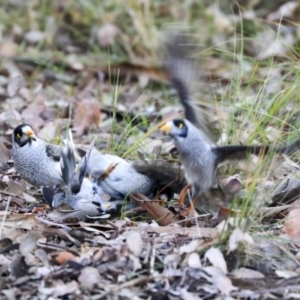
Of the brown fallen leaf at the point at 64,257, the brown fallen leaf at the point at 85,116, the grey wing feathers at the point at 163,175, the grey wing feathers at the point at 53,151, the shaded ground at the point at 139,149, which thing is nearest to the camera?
the shaded ground at the point at 139,149

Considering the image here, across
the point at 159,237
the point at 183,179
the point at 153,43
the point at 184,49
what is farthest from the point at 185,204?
the point at 153,43

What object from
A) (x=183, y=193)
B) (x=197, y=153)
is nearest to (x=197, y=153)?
(x=197, y=153)

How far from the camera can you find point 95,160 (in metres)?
4.36

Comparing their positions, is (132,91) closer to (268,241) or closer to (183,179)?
(183,179)

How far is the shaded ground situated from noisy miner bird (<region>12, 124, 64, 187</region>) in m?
0.10

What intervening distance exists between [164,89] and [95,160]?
2.61 m

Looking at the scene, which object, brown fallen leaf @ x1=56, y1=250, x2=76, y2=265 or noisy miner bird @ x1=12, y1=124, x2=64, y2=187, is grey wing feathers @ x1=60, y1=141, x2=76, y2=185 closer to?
noisy miner bird @ x1=12, y1=124, x2=64, y2=187

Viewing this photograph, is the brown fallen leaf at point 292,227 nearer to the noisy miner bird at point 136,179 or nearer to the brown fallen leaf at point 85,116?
the noisy miner bird at point 136,179

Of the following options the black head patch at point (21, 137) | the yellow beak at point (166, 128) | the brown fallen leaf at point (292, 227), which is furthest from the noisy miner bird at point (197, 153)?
the black head patch at point (21, 137)

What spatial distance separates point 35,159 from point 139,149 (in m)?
0.82

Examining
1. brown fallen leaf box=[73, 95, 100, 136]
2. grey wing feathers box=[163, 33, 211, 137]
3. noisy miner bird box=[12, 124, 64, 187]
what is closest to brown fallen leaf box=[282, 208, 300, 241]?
grey wing feathers box=[163, 33, 211, 137]

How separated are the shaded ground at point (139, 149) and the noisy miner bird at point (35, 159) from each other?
10cm

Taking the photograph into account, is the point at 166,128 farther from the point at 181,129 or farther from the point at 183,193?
the point at 183,193

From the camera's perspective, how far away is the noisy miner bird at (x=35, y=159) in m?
4.47
